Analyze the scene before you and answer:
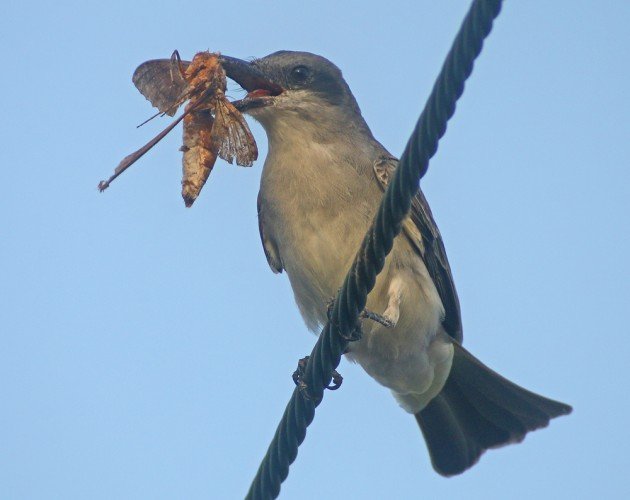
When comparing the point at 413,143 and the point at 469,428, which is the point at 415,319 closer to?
the point at 469,428

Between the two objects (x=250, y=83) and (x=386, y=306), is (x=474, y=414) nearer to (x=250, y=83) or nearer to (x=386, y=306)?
(x=386, y=306)

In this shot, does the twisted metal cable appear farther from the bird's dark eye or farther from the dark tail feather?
the dark tail feather

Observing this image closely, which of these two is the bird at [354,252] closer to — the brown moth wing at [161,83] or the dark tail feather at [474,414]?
the dark tail feather at [474,414]

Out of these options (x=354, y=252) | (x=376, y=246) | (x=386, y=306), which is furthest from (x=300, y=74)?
(x=376, y=246)

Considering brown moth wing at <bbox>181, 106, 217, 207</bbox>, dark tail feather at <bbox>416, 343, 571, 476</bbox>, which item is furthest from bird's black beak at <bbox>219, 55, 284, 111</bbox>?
dark tail feather at <bbox>416, 343, 571, 476</bbox>

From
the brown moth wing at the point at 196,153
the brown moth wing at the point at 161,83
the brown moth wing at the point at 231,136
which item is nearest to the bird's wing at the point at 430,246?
the brown moth wing at the point at 231,136

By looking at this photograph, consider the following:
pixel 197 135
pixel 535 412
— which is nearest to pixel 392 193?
pixel 197 135
